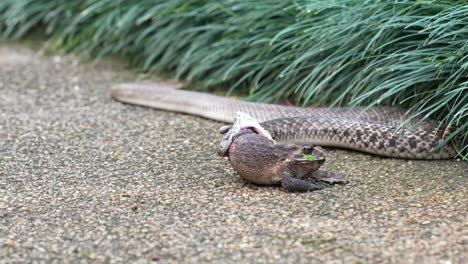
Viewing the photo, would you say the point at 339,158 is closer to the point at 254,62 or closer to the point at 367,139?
the point at 367,139

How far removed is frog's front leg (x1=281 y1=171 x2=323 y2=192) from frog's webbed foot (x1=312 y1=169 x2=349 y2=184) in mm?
180

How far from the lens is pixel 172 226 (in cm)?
333

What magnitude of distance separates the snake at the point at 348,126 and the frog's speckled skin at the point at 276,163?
0.95 m

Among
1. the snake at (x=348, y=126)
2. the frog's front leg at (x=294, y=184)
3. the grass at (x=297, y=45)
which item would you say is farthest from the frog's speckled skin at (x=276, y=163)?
the grass at (x=297, y=45)

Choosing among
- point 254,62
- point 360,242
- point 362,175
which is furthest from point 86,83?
point 360,242

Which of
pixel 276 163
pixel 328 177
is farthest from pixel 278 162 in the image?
pixel 328 177

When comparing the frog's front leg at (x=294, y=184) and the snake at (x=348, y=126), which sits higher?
the frog's front leg at (x=294, y=184)

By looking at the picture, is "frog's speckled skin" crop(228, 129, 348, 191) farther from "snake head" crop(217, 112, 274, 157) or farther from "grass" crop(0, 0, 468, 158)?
"grass" crop(0, 0, 468, 158)

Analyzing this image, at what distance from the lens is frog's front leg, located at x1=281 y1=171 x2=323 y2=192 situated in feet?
12.3

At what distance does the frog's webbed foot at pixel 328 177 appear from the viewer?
13.0ft

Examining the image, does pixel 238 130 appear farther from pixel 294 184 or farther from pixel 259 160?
pixel 294 184

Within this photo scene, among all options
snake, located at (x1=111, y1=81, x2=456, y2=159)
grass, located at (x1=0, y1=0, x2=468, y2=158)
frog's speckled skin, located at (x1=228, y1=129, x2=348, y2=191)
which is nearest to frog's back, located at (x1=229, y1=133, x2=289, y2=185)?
frog's speckled skin, located at (x1=228, y1=129, x2=348, y2=191)

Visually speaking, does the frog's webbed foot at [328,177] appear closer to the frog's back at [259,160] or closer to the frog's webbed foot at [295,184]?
the frog's webbed foot at [295,184]

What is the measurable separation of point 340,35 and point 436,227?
2.60 metres
